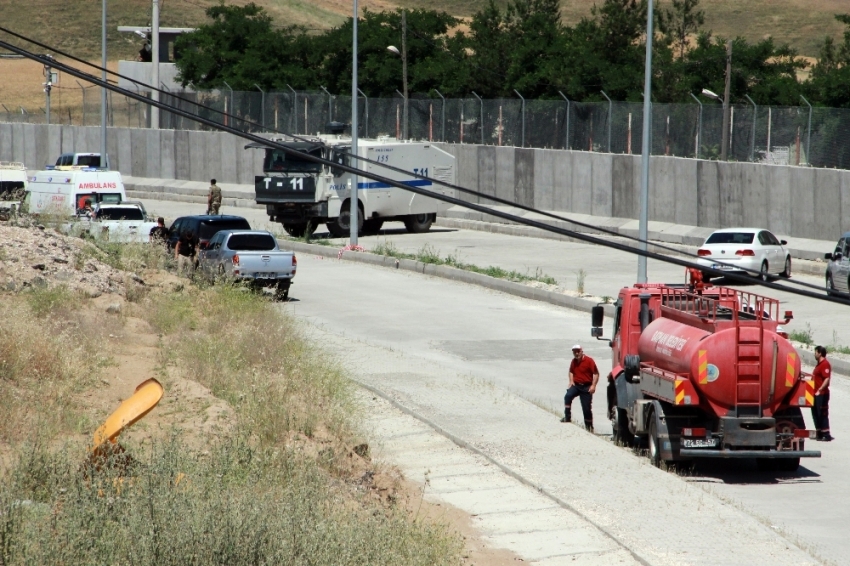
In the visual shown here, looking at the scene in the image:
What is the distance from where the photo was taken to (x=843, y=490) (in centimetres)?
1330

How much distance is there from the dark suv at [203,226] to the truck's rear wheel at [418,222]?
441 inches

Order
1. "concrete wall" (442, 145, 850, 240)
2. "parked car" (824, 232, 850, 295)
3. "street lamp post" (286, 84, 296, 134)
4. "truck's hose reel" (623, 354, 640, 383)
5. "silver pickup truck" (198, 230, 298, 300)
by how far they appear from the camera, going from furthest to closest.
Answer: "street lamp post" (286, 84, 296, 134), "concrete wall" (442, 145, 850, 240), "parked car" (824, 232, 850, 295), "silver pickup truck" (198, 230, 298, 300), "truck's hose reel" (623, 354, 640, 383)

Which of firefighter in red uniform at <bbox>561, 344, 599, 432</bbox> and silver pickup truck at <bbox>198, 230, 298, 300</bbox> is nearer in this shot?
firefighter in red uniform at <bbox>561, 344, 599, 432</bbox>

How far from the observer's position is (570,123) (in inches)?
1705

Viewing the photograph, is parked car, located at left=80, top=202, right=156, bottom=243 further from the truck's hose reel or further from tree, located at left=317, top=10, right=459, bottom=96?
tree, located at left=317, top=10, right=459, bottom=96

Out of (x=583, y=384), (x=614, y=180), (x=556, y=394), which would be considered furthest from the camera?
(x=614, y=180)

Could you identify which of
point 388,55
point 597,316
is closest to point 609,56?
point 388,55

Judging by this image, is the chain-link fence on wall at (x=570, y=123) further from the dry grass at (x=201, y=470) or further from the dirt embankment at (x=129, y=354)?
the dry grass at (x=201, y=470)

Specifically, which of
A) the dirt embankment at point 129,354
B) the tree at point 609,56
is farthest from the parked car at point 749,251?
the tree at point 609,56

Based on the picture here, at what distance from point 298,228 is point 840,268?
18.1 meters

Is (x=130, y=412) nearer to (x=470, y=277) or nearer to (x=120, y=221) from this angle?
(x=470, y=277)

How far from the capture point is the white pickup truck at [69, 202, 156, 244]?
94.3 ft

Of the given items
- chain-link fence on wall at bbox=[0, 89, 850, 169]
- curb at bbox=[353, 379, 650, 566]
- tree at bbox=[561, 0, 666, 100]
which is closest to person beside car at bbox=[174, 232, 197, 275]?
chain-link fence on wall at bbox=[0, 89, 850, 169]

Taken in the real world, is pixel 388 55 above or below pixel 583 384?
above
